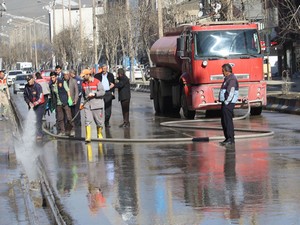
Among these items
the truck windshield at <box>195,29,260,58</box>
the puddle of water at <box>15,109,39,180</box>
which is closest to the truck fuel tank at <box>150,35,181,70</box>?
the truck windshield at <box>195,29,260,58</box>

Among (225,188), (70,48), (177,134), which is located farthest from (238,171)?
(70,48)

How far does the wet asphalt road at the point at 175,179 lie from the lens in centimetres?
1081

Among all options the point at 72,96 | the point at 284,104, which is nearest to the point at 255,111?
the point at 284,104

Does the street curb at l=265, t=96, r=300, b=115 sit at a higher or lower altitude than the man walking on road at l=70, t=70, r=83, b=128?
lower

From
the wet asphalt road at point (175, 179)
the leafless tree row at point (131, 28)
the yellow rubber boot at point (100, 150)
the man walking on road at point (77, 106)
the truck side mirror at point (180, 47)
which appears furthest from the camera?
the leafless tree row at point (131, 28)

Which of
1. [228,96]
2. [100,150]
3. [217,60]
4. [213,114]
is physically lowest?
[213,114]

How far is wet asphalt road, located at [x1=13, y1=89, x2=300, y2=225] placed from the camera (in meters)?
10.8

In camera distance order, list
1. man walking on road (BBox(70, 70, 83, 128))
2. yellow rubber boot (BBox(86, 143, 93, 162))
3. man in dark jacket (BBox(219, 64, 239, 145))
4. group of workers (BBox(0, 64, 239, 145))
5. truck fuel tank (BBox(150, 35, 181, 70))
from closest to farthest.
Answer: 1. yellow rubber boot (BBox(86, 143, 93, 162))
2. man in dark jacket (BBox(219, 64, 239, 145))
3. group of workers (BBox(0, 64, 239, 145))
4. man walking on road (BBox(70, 70, 83, 128))
5. truck fuel tank (BBox(150, 35, 181, 70))

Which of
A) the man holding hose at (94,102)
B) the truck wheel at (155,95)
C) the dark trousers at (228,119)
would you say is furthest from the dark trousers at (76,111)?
the dark trousers at (228,119)

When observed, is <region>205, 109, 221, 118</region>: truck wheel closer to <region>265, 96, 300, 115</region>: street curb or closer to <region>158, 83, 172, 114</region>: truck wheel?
<region>158, 83, 172, 114</region>: truck wheel

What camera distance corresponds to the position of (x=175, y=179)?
13922mm

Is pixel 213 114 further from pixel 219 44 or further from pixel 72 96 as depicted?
pixel 72 96

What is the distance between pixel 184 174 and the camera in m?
14.5

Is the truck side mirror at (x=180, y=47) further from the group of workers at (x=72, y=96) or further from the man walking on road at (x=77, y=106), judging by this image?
the man walking on road at (x=77, y=106)
